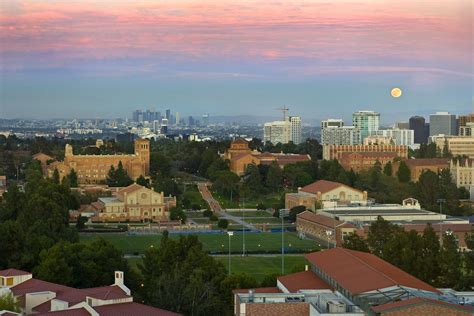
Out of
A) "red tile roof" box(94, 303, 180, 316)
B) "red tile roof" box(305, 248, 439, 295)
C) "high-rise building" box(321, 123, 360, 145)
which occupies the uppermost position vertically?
"high-rise building" box(321, 123, 360, 145)

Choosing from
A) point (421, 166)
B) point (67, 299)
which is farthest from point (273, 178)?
point (67, 299)

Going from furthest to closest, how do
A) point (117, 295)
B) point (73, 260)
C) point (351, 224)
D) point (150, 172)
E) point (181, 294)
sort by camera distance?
1. point (150, 172)
2. point (351, 224)
3. point (73, 260)
4. point (181, 294)
5. point (117, 295)

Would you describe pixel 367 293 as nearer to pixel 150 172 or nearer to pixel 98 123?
pixel 150 172

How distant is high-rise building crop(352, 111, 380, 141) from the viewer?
98.6 m

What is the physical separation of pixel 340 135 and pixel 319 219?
194ft

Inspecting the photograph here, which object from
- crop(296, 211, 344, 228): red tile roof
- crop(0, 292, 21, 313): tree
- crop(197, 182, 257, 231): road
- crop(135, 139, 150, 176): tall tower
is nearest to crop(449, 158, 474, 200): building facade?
Result: crop(197, 182, 257, 231): road

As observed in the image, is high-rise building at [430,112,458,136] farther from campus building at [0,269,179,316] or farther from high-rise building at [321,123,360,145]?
campus building at [0,269,179,316]

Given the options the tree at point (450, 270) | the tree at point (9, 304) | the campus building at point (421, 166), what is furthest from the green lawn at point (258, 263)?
the campus building at point (421, 166)

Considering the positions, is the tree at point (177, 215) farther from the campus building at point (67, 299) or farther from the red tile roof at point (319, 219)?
the campus building at point (67, 299)

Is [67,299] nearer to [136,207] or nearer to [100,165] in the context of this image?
[136,207]

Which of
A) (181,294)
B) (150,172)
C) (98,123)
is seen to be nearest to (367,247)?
(181,294)

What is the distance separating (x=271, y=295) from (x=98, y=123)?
146153mm

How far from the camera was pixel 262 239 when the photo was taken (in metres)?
27.2

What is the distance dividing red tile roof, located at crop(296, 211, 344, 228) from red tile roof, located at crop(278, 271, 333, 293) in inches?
493
